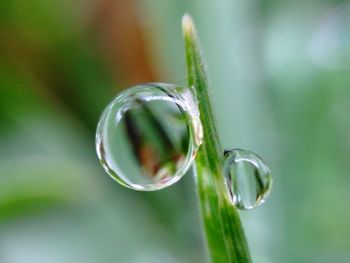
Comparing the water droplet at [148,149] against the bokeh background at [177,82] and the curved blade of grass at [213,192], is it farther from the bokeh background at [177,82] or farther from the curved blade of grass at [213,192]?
the bokeh background at [177,82]

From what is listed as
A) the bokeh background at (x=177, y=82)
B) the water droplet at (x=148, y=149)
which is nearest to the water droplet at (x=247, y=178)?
the water droplet at (x=148, y=149)

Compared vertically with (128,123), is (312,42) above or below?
above

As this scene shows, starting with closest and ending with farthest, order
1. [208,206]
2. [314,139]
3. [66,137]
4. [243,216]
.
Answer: [208,206] < [243,216] < [314,139] < [66,137]

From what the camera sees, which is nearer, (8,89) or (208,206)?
(208,206)

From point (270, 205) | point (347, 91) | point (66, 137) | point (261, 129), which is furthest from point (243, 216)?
point (66, 137)

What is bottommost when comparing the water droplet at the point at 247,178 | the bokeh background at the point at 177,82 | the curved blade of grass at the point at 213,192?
the curved blade of grass at the point at 213,192

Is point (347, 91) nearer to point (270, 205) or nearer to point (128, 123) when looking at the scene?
point (270, 205)
